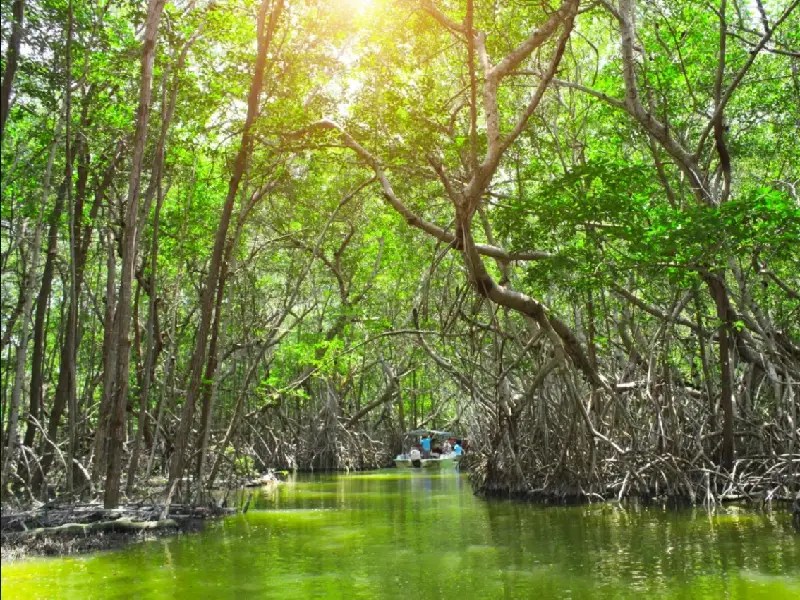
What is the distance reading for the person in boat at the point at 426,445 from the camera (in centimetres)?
2592

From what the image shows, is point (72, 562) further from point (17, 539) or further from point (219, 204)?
point (219, 204)

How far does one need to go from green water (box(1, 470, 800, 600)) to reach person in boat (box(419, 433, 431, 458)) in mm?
16633

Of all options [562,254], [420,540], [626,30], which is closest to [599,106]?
[626,30]

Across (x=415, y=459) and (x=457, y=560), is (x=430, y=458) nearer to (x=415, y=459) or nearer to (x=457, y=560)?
(x=415, y=459)

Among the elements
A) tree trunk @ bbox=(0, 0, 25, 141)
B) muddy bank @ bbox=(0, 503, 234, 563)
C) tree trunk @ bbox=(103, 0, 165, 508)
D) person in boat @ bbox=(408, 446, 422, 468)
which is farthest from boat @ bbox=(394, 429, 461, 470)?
tree trunk @ bbox=(0, 0, 25, 141)

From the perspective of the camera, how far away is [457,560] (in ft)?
20.2

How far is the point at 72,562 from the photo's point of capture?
6.18 meters

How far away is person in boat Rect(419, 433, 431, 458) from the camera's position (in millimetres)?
25925

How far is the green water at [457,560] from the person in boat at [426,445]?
1663 cm

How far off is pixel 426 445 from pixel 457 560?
21.0m

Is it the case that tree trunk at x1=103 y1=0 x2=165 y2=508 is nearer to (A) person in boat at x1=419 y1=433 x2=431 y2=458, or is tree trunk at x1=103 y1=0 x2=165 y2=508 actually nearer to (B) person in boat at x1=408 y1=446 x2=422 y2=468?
(B) person in boat at x1=408 y1=446 x2=422 y2=468

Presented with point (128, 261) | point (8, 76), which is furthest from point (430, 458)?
point (8, 76)

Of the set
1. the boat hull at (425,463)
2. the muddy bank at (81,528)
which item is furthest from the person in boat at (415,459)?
the muddy bank at (81,528)

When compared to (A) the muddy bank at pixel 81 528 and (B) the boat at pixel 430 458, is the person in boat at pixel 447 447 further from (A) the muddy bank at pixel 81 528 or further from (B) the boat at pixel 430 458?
(A) the muddy bank at pixel 81 528
